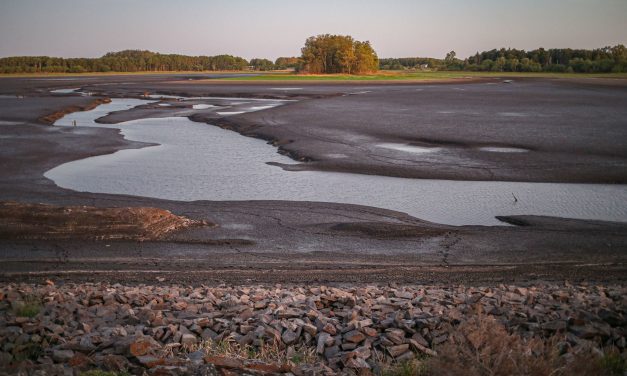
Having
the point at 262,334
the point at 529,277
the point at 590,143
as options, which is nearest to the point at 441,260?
the point at 529,277

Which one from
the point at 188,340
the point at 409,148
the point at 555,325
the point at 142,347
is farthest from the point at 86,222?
the point at 409,148

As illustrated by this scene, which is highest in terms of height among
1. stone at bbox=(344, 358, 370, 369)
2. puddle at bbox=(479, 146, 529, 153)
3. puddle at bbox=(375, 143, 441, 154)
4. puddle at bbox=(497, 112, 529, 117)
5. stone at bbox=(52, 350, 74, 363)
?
puddle at bbox=(497, 112, 529, 117)

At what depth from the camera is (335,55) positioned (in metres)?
113

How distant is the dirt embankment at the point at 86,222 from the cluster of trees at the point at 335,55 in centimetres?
10329

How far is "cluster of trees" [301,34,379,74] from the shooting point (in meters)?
113

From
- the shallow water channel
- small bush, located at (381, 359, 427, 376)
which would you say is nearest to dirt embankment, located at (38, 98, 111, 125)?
the shallow water channel

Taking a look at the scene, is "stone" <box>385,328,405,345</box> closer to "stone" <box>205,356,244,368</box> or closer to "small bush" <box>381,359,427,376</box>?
"small bush" <box>381,359,427,376</box>

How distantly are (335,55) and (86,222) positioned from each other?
4172 inches

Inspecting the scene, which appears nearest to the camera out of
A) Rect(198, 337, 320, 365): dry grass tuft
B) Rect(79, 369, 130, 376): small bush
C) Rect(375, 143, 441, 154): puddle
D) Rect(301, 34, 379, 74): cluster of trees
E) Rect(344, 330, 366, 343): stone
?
Rect(79, 369, 130, 376): small bush

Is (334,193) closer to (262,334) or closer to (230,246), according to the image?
(230,246)

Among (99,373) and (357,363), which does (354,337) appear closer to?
(357,363)

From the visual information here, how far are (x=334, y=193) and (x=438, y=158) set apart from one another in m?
6.26

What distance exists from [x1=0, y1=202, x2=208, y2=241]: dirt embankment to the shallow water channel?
8.41 feet

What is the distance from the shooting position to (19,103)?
144 feet
